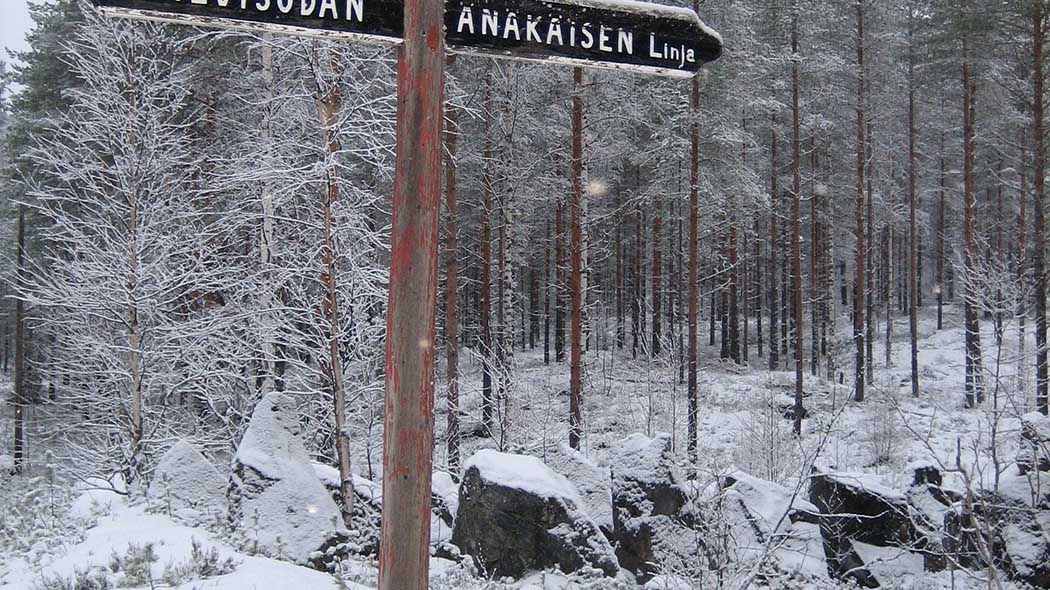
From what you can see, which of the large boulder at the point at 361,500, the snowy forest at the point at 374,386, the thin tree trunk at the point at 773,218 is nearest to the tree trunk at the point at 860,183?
the snowy forest at the point at 374,386

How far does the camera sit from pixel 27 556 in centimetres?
604

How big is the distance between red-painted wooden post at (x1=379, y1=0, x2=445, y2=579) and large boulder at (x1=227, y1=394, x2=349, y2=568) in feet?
15.7

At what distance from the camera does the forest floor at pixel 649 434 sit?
5277 mm

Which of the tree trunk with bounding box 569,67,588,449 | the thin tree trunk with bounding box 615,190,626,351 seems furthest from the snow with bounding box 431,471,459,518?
the thin tree trunk with bounding box 615,190,626,351

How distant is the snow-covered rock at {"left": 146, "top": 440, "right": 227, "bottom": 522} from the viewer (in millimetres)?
7637

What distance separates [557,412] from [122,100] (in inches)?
548

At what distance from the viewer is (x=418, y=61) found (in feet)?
8.20

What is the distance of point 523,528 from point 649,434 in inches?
299

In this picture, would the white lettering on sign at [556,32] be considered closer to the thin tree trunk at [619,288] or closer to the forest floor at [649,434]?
the forest floor at [649,434]

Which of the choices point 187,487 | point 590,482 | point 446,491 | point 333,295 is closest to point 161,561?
point 187,487

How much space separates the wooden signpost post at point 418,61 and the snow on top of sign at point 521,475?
521 centimetres

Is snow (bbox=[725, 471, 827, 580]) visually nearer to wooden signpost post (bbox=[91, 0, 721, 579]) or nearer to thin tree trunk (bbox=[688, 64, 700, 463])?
wooden signpost post (bbox=[91, 0, 721, 579])

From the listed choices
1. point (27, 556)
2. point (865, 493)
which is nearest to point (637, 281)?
point (865, 493)

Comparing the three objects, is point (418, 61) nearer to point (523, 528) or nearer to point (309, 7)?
point (309, 7)
